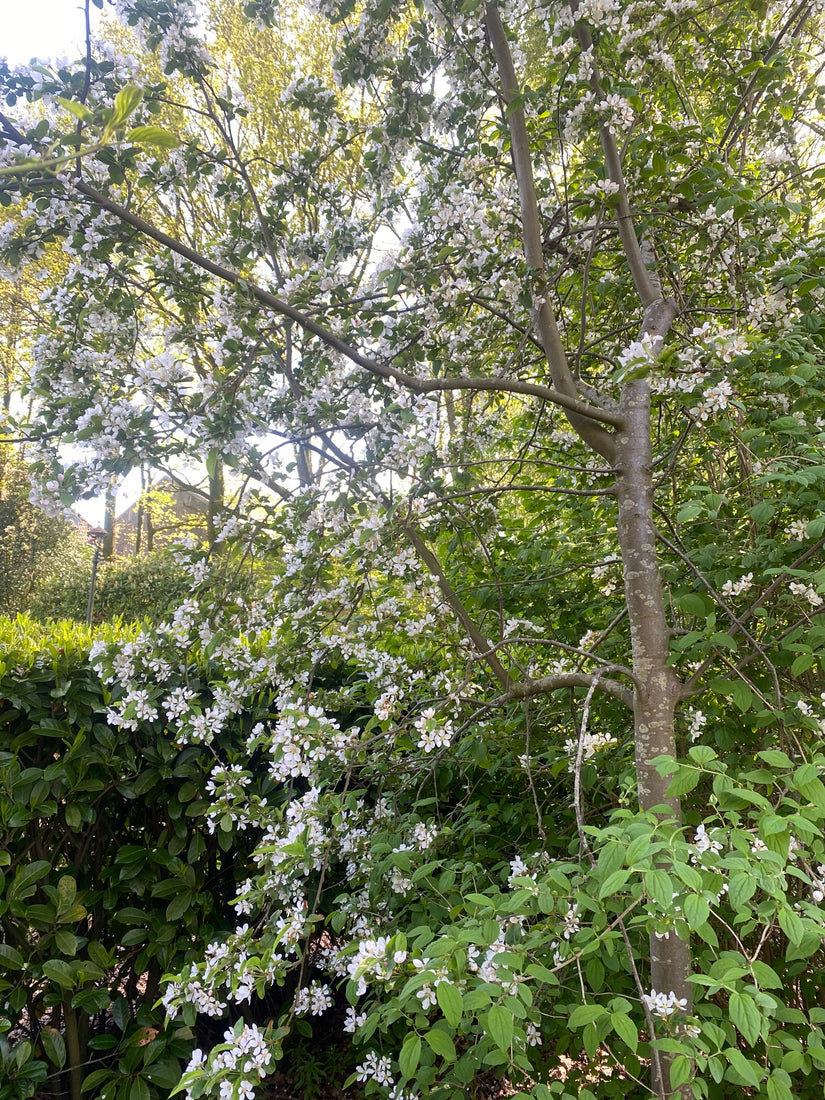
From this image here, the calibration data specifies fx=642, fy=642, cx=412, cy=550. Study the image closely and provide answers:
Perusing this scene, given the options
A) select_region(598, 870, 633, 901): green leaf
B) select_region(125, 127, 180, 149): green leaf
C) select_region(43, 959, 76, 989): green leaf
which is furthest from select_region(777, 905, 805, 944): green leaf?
select_region(43, 959, 76, 989): green leaf

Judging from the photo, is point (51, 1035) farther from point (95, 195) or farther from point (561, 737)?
point (95, 195)

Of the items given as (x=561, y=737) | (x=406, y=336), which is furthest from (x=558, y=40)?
(x=561, y=737)

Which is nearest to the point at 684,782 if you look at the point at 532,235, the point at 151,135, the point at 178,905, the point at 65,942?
the point at 151,135

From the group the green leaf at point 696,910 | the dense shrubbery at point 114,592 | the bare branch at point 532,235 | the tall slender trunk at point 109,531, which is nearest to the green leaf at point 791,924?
the green leaf at point 696,910

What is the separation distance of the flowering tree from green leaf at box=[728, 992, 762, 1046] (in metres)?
0.09

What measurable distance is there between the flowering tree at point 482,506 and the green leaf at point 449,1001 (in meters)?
0.07

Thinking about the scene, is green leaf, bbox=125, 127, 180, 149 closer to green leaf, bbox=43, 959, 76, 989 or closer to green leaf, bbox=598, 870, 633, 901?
green leaf, bbox=598, 870, 633, 901

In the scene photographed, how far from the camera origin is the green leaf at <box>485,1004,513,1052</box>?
3.20ft

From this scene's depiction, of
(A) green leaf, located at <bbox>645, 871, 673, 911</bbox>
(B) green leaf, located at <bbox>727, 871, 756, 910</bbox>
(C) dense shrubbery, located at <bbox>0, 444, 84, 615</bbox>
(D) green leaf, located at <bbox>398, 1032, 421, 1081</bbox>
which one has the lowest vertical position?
(D) green leaf, located at <bbox>398, 1032, 421, 1081</bbox>

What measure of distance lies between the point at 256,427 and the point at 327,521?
0.37 meters

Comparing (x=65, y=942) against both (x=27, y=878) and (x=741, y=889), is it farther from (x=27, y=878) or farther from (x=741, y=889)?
(x=741, y=889)

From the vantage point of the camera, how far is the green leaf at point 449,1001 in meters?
0.97

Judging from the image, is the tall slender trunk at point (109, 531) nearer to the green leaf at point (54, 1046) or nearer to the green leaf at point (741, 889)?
the green leaf at point (54, 1046)

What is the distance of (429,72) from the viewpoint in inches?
86.7
